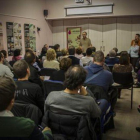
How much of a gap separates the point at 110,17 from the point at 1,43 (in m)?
5.17

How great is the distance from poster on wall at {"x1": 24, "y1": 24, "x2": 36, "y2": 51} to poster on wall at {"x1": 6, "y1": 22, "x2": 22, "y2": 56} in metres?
0.40

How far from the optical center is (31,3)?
8.45 m

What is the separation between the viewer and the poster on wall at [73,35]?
9891mm

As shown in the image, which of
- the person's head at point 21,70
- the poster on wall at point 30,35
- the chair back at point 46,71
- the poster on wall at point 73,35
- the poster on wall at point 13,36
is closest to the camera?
the person's head at point 21,70

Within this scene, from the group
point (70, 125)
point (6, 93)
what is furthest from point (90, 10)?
point (6, 93)

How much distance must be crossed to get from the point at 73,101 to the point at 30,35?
6.96 meters

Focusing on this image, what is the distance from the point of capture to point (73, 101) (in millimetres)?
1902

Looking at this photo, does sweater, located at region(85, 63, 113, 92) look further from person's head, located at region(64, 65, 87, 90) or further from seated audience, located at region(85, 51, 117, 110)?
person's head, located at region(64, 65, 87, 90)

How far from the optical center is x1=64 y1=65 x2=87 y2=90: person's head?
1.99 m

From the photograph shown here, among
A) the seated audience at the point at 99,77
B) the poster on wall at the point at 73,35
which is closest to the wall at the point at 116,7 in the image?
the poster on wall at the point at 73,35

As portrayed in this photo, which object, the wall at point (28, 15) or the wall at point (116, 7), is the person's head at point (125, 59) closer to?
the wall at point (28, 15)

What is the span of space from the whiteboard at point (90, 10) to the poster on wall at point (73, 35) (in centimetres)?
89

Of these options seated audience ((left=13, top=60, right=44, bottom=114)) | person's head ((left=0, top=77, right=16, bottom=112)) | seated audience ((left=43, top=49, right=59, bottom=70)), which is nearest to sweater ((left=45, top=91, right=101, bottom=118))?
seated audience ((left=13, top=60, right=44, bottom=114))

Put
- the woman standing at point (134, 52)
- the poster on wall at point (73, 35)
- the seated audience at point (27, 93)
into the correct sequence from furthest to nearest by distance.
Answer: the poster on wall at point (73, 35), the woman standing at point (134, 52), the seated audience at point (27, 93)
